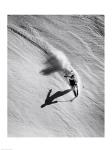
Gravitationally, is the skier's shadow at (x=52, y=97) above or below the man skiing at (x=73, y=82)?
below

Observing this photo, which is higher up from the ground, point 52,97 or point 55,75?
point 55,75

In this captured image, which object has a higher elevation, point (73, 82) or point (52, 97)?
point (73, 82)

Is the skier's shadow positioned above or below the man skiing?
below
